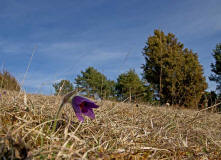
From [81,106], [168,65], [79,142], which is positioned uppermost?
[168,65]

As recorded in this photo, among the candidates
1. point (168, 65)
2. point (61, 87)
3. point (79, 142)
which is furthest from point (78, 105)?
point (168, 65)

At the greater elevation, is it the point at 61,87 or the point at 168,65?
the point at 168,65

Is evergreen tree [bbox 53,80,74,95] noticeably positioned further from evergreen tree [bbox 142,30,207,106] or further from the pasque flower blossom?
evergreen tree [bbox 142,30,207,106]

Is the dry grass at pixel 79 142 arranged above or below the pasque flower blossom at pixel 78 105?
below

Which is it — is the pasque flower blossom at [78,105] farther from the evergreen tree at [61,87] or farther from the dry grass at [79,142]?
the evergreen tree at [61,87]

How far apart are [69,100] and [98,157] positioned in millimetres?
384

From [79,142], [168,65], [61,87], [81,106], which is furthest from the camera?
[168,65]

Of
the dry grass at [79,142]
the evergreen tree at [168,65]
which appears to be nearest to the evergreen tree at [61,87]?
the dry grass at [79,142]

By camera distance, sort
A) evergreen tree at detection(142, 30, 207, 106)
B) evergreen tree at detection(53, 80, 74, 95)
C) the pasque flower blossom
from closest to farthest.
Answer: the pasque flower blossom < evergreen tree at detection(53, 80, 74, 95) < evergreen tree at detection(142, 30, 207, 106)

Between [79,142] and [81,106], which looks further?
[81,106]

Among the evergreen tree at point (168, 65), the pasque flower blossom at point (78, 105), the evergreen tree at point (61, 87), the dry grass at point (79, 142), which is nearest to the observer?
the dry grass at point (79, 142)

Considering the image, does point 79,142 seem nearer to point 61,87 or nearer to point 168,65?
point 61,87

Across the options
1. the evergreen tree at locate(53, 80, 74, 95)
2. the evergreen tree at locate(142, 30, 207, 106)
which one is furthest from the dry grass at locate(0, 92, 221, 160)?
the evergreen tree at locate(142, 30, 207, 106)

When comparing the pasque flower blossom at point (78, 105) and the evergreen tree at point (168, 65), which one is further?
the evergreen tree at point (168, 65)
